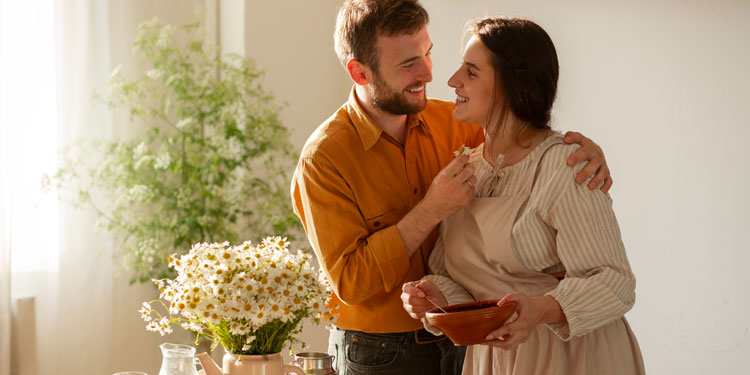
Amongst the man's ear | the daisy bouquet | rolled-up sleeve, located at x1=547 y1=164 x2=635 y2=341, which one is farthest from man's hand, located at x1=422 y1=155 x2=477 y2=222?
the man's ear

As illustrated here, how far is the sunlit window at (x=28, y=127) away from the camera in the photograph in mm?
3230

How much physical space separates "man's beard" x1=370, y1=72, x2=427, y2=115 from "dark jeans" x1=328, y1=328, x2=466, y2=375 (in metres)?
0.60

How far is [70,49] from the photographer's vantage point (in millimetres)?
3451

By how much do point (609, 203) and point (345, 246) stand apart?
2.18 ft

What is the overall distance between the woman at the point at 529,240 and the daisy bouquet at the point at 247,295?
0.23 meters

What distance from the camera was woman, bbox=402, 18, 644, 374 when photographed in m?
1.55

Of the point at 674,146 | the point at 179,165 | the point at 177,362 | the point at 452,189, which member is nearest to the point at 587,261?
the point at 452,189

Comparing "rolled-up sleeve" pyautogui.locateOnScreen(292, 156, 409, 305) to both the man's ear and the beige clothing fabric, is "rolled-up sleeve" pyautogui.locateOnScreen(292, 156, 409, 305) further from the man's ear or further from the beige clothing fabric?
the man's ear

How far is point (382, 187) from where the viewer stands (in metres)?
2.06

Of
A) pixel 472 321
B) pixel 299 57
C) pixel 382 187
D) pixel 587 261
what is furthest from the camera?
pixel 299 57

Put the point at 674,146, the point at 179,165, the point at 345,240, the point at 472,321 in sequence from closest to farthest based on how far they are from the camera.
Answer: the point at 472,321, the point at 345,240, the point at 674,146, the point at 179,165

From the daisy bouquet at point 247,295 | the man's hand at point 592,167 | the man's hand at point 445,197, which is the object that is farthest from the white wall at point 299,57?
the man's hand at point 592,167

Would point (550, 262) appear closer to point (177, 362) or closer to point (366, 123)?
point (366, 123)

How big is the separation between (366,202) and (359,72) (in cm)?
41
